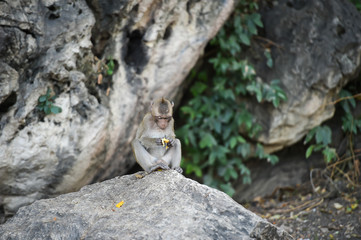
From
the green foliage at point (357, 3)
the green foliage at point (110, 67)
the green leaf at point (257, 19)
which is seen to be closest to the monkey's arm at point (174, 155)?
the green foliage at point (110, 67)

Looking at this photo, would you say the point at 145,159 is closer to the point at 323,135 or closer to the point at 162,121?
the point at 162,121

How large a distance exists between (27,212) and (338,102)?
202 inches

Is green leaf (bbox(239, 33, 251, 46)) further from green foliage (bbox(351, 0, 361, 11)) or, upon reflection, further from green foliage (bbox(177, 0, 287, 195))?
green foliage (bbox(351, 0, 361, 11))

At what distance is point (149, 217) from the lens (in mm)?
3709

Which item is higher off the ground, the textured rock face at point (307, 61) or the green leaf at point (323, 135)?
the textured rock face at point (307, 61)

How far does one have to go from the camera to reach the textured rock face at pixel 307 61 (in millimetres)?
6578

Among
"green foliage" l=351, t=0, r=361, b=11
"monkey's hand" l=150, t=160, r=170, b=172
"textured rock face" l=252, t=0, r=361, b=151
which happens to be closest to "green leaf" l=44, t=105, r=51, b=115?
"monkey's hand" l=150, t=160, r=170, b=172

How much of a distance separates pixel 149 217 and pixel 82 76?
230cm

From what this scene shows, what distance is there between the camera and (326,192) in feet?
21.3

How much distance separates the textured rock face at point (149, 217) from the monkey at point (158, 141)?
0.52 m

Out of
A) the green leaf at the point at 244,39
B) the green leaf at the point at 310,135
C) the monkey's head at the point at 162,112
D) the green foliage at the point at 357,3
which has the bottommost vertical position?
the green leaf at the point at 310,135

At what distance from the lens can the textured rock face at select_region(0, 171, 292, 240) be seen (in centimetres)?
354

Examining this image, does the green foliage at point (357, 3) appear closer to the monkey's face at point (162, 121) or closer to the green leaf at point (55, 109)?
the monkey's face at point (162, 121)

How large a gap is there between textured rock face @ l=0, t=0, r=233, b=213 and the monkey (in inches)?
32.4
